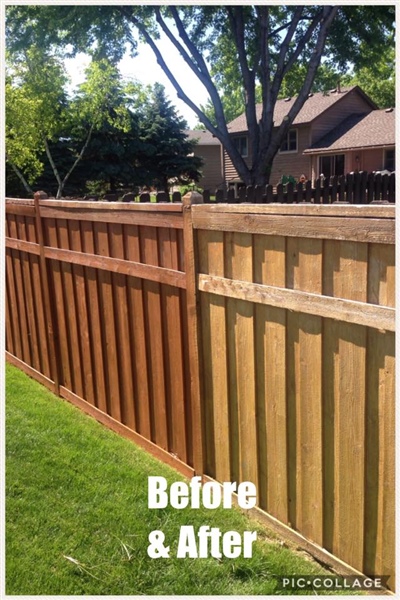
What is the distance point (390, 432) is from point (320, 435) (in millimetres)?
441

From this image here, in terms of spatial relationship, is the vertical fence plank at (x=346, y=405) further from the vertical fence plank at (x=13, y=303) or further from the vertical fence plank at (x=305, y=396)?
the vertical fence plank at (x=13, y=303)

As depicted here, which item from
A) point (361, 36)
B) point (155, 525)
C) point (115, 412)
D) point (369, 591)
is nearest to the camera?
point (369, 591)

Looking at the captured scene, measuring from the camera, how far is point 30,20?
1852cm

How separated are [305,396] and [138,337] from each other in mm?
1714

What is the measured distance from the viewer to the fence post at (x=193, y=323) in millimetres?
3531

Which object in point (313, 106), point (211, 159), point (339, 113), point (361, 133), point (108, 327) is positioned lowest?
point (108, 327)

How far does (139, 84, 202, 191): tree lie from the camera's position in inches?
1299

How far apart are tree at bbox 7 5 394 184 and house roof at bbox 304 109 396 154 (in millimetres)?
10999

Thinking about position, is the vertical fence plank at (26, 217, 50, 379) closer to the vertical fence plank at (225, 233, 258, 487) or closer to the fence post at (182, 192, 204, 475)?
the fence post at (182, 192, 204, 475)

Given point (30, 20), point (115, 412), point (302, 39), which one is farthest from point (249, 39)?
point (115, 412)

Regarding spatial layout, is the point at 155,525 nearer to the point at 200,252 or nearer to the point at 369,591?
the point at 369,591

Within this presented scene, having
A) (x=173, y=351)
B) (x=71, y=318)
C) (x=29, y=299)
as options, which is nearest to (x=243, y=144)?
(x=29, y=299)

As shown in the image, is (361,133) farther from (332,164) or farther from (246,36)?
(246,36)

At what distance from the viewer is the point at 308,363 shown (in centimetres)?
294
